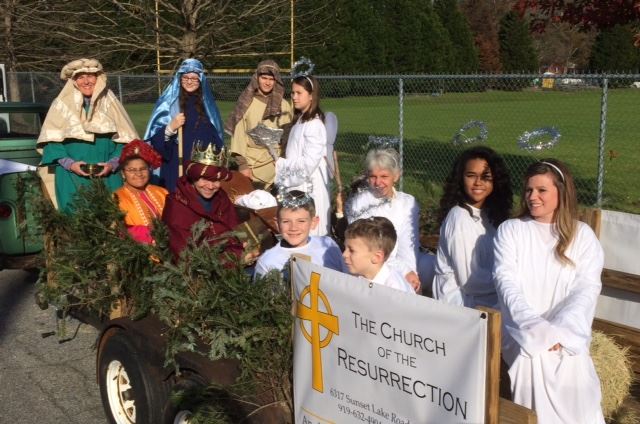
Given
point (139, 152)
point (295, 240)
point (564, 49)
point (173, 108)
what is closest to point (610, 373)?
point (295, 240)

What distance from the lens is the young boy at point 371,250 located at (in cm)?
327

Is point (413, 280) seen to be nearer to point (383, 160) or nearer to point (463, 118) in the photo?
point (383, 160)

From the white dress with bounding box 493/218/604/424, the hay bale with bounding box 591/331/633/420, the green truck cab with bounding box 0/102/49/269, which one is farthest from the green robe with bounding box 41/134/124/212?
the hay bale with bounding box 591/331/633/420

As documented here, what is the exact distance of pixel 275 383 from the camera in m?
3.10

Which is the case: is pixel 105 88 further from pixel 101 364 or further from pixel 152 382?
pixel 152 382

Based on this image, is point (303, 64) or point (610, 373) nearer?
point (610, 373)

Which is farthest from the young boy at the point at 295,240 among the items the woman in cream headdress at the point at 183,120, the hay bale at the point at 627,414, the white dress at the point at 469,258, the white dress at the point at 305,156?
the woman in cream headdress at the point at 183,120

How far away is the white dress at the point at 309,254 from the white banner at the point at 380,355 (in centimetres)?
85

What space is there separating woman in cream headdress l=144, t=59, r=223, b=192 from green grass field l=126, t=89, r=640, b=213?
3218mm

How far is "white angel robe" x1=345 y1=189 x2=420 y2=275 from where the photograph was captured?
15.2 ft

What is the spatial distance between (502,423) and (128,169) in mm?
3279

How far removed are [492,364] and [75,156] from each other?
4.50 metres

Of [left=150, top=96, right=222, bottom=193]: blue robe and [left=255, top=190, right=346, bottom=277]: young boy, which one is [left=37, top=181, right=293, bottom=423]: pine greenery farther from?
[left=150, top=96, right=222, bottom=193]: blue robe

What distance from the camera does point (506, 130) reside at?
2236cm
